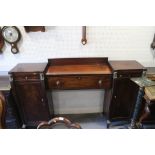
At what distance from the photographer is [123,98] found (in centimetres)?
197

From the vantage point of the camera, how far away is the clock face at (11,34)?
1.90 m

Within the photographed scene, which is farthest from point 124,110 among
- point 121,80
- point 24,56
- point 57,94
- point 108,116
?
point 24,56

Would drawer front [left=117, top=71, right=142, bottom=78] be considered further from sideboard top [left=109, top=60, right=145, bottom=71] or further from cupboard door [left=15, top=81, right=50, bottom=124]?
cupboard door [left=15, top=81, right=50, bottom=124]

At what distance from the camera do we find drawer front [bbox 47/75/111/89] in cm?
181

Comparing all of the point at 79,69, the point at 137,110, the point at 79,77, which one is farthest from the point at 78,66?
the point at 137,110

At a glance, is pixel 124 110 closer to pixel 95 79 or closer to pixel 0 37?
pixel 95 79

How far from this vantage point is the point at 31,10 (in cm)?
40

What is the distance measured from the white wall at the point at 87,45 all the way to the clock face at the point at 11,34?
3.0 inches

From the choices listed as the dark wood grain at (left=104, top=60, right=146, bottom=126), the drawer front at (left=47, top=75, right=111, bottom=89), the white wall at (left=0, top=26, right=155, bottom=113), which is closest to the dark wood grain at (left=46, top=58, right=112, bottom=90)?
the drawer front at (left=47, top=75, right=111, bottom=89)

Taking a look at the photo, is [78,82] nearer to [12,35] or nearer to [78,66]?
[78,66]

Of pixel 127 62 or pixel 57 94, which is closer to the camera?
pixel 127 62

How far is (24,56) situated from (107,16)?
73.8 inches

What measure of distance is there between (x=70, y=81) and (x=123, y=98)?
738 millimetres

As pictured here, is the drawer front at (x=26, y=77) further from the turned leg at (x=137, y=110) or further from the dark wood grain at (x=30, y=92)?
the turned leg at (x=137, y=110)
